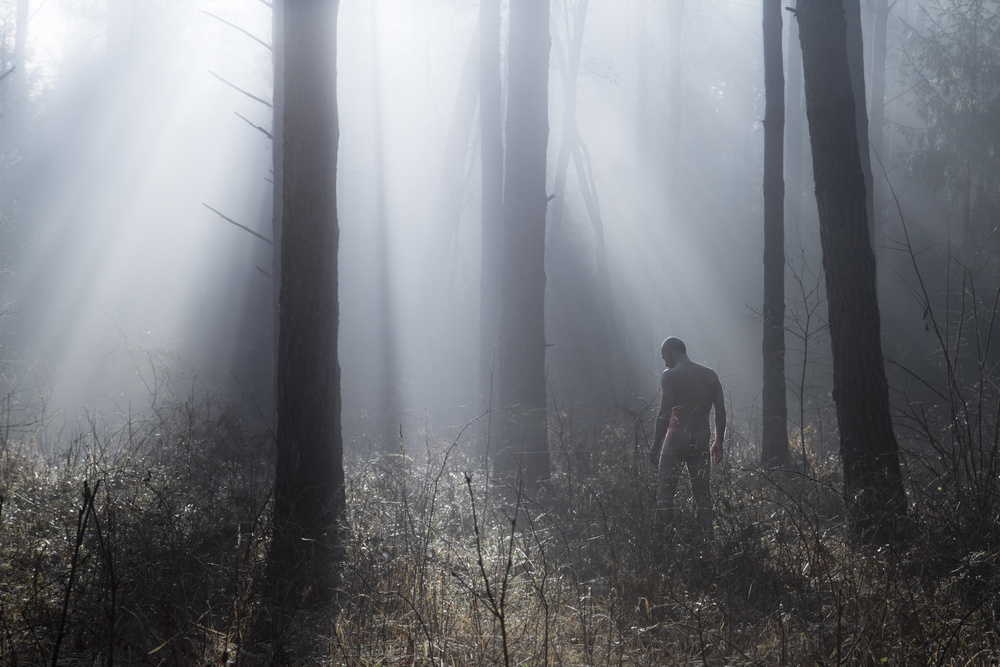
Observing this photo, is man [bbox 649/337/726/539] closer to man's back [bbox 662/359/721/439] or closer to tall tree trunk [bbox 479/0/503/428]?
man's back [bbox 662/359/721/439]

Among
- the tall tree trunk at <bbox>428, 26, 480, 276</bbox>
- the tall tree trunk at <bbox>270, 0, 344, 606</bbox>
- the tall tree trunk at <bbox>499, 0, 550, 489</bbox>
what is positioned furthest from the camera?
the tall tree trunk at <bbox>428, 26, 480, 276</bbox>

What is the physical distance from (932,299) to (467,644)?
24677 millimetres

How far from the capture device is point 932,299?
Result: 77.1 ft

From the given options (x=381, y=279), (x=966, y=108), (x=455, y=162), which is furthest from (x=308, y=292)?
(x=966, y=108)

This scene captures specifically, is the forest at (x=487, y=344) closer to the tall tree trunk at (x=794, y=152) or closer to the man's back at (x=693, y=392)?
the man's back at (x=693, y=392)

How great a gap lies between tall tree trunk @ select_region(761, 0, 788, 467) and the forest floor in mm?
5051

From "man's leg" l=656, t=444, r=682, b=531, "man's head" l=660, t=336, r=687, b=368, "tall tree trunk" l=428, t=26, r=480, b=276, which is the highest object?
"tall tree trunk" l=428, t=26, r=480, b=276

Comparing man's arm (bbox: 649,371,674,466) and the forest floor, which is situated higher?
man's arm (bbox: 649,371,674,466)

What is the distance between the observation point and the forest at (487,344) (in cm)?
374

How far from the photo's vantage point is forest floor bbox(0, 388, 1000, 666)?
10.5ft

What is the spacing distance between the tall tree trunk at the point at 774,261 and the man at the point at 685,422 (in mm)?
4200

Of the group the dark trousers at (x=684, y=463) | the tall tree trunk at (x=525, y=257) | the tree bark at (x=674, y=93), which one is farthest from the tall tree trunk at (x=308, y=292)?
the tree bark at (x=674, y=93)

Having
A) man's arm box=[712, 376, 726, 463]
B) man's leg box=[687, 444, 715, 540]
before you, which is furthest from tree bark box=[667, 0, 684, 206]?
man's leg box=[687, 444, 715, 540]

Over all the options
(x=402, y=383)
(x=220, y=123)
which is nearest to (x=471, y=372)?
(x=402, y=383)
